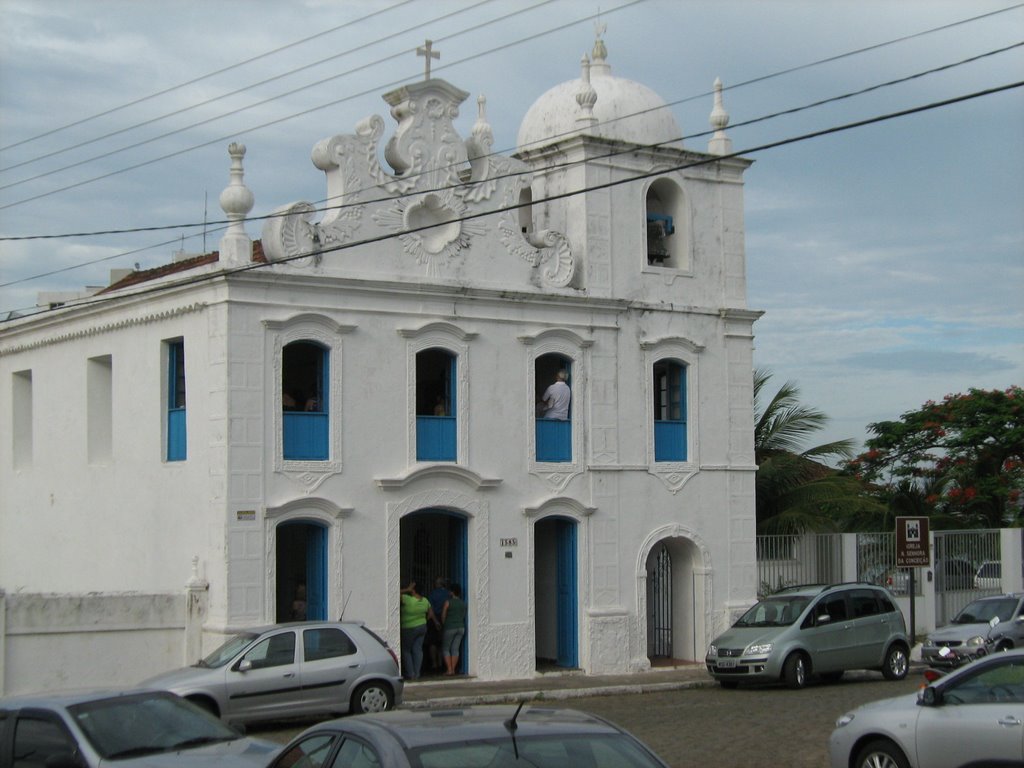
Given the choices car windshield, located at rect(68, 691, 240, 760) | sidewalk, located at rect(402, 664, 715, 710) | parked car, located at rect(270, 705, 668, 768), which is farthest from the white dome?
parked car, located at rect(270, 705, 668, 768)

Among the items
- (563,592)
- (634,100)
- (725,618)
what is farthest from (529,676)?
(634,100)

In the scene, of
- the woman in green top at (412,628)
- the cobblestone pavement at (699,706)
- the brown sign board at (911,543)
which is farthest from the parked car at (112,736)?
the brown sign board at (911,543)

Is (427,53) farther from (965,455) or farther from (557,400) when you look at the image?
(965,455)

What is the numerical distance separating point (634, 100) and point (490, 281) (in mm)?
5372

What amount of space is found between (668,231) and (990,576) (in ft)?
42.1

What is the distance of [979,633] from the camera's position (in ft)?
83.1

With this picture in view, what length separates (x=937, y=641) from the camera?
25844 millimetres

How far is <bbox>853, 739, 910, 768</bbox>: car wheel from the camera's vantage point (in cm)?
1302

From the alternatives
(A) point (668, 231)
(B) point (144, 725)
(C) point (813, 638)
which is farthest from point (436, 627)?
(B) point (144, 725)

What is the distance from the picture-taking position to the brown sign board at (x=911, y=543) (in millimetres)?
28062

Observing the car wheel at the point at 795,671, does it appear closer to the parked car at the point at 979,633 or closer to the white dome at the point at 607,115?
the parked car at the point at 979,633

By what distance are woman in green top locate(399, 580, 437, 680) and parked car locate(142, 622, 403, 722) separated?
4503mm

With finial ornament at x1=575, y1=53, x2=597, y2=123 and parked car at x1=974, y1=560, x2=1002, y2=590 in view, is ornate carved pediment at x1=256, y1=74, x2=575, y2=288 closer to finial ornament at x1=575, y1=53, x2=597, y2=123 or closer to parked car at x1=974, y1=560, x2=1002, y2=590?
finial ornament at x1=575, y1=53, x2=597, y2=123

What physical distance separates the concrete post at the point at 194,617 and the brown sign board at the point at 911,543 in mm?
13150
